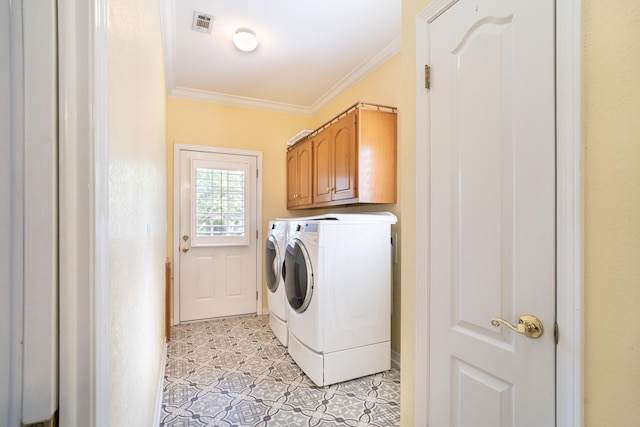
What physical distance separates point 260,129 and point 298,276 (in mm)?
2163

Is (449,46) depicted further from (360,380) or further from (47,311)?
(360,380)

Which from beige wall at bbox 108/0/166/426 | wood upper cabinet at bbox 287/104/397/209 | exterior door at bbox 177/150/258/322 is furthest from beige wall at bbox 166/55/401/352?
beige wall at bbox 108/0/166/426

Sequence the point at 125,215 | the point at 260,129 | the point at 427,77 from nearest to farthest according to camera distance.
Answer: the point at 125,215 → the point at 427,77 → the point at 260,129

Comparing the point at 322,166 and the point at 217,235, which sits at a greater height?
the point at 322,166

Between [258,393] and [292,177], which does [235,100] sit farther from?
[258,393]

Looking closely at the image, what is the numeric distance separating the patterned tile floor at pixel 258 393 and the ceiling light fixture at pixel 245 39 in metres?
2.59

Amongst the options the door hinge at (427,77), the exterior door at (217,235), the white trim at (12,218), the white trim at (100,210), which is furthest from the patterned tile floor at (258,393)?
the door hinge at (427,77)

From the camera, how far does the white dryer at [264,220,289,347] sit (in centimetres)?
272

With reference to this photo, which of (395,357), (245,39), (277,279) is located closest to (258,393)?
(277,279)

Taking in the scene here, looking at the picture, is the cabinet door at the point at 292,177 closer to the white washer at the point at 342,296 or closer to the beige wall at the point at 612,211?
the white washer at the point at 342,296

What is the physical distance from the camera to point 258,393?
201 cm

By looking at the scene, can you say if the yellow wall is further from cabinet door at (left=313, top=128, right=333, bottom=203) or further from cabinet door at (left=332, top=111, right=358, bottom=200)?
cabinet door at (left=313, top=128, right=333, bottom=203)

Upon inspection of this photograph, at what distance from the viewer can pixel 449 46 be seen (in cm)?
109

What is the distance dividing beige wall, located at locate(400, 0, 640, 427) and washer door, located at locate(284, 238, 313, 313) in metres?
A: 1.60
